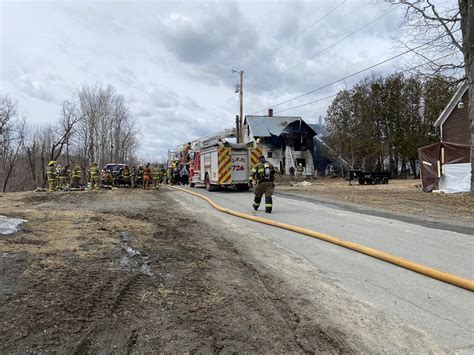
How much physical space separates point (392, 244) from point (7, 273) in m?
6.19

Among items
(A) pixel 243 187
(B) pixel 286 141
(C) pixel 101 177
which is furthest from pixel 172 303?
(B) pixel 286 141

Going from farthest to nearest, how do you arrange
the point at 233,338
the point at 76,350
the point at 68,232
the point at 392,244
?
the point at 68,232 < the point at 392,244 < the point at 233,338 < the point at 76,350

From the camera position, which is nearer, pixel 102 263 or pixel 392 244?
pixel 102 263

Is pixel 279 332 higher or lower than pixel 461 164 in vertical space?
lower

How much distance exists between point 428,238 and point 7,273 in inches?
289

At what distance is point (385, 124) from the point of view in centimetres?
4784

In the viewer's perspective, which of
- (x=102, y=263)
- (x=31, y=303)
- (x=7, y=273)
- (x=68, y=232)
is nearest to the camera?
(x=31, y=303)

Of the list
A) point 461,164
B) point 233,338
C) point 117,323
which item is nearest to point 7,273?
point 117,323

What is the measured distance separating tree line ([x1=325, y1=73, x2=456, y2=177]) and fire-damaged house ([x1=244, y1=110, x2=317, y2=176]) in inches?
307

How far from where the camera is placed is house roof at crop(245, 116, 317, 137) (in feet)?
185

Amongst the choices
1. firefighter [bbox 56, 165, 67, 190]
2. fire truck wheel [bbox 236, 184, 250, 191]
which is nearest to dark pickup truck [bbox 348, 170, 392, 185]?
fire truck wheel [bbox 236, 184, 250, 191]

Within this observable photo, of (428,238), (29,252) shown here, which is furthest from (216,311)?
(428,238)

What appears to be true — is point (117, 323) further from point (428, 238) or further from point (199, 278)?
point (428, 238)

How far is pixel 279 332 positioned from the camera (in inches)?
153
